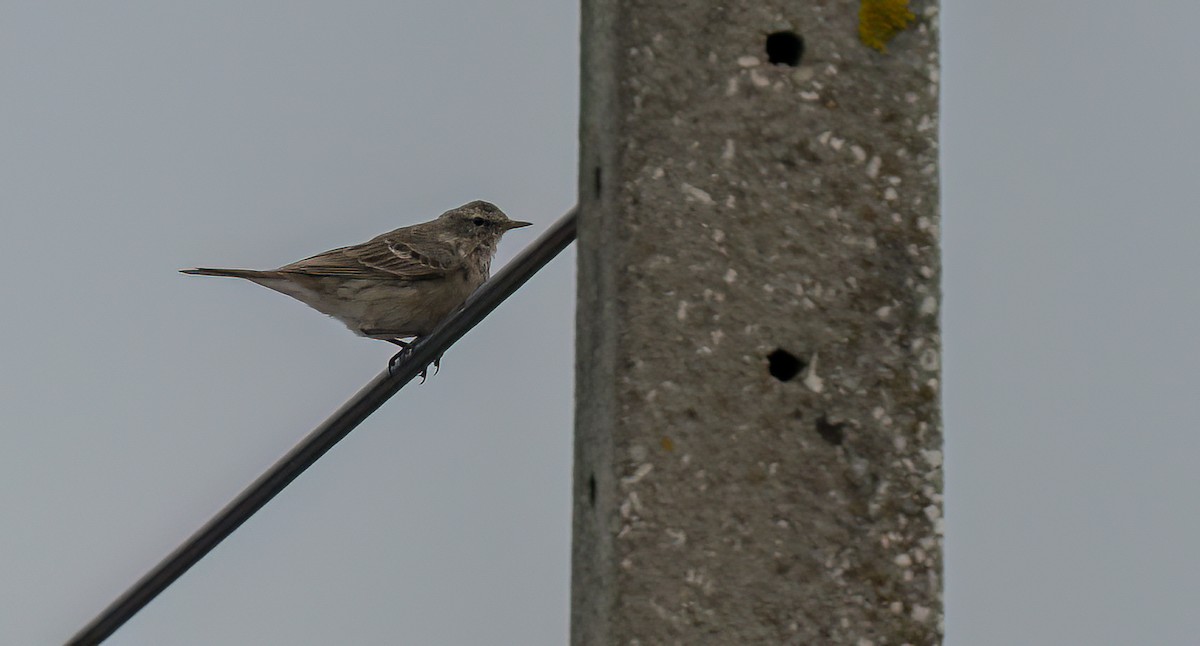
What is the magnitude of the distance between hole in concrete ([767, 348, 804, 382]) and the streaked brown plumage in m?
5.72

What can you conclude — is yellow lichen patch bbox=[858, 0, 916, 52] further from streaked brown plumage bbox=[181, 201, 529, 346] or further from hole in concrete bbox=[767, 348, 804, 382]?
streaked brown plumage bbox=[181, 201, 529, 346]

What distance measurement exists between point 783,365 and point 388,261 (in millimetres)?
5885

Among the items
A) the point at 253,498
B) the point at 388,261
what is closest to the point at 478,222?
the point at 388,261

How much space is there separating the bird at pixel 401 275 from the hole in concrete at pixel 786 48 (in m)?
5.47

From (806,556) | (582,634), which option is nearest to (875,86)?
(806,556)

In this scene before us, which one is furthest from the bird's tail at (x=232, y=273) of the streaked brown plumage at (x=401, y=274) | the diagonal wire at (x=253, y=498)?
the diagonal wire at (x=253, y=498)

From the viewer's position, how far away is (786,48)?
3379mm

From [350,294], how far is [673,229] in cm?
592

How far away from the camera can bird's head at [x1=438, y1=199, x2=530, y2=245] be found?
9.09 meters

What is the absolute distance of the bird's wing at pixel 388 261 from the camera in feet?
29.0

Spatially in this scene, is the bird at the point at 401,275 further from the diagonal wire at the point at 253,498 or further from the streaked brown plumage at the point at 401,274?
the diagonal wire at the point at 253,498

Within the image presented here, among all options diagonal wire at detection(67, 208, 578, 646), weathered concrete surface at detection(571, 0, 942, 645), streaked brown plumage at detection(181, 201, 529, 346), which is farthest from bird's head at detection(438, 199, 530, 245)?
weathered concrete surface at detection(571, 0, 942, 645)

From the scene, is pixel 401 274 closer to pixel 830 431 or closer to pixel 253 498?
pixel 253 498

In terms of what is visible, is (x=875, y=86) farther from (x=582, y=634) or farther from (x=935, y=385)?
(x=582, y=634)
